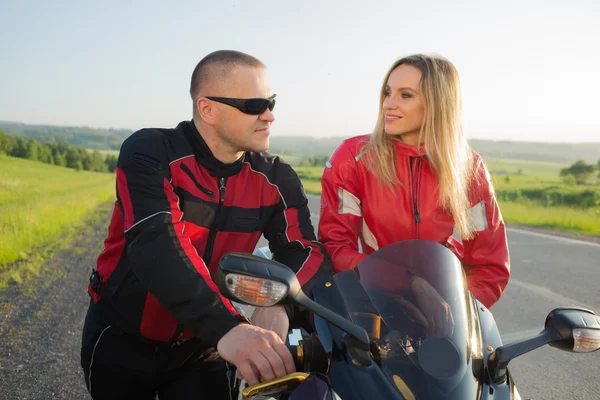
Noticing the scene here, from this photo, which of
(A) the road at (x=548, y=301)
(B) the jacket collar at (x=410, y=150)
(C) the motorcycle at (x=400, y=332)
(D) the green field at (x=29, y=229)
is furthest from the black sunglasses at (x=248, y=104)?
(D) the green field at (x=29, y=229)

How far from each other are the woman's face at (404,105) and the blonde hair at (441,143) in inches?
1.5

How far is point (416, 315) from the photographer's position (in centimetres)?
148

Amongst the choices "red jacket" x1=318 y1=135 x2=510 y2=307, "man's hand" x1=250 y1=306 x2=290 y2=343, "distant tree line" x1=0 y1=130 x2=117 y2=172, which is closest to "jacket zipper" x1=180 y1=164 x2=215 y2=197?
"man's hand" x1=250 y1=306 x2=290 y2=343

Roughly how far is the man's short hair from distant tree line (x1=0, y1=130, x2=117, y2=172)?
148ft

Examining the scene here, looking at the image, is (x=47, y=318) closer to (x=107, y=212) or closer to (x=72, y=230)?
(x=72, y=230)

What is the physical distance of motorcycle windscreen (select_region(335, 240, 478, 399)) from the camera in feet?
4.25

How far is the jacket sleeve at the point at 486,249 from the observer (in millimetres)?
2318

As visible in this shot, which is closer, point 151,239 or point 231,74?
point 151,239

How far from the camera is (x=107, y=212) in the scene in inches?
554

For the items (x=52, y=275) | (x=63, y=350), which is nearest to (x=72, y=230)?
(x=52, y=275)

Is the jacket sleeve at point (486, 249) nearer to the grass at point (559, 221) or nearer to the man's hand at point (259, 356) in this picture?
the man's hand at point (259, 356)

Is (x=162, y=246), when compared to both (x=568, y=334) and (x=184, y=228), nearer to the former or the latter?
(x=184, y=228)

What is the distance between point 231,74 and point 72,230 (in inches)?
343

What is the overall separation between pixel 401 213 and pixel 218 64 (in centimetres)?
119
